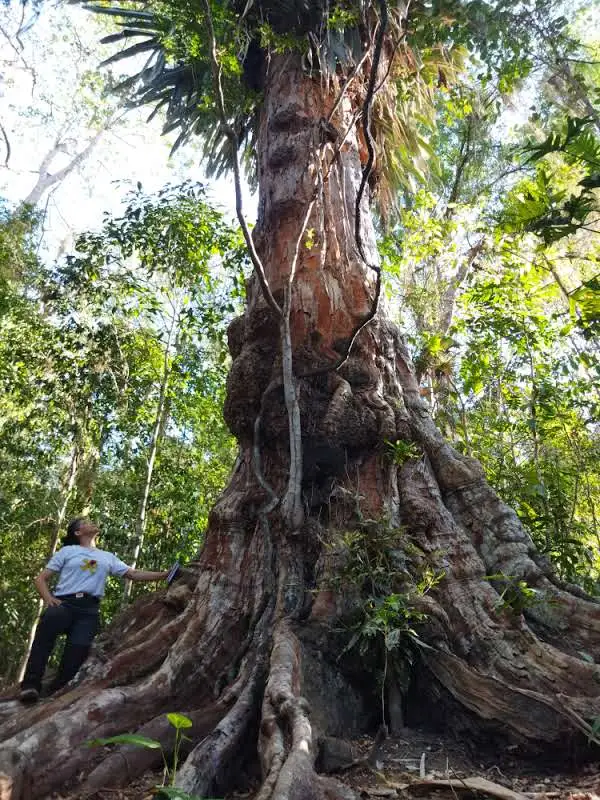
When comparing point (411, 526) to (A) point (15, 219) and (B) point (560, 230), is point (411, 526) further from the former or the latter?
(A) point (15, 219)

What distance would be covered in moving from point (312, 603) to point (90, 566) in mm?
1531

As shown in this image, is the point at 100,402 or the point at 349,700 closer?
the point at 349,700

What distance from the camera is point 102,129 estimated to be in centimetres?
1920

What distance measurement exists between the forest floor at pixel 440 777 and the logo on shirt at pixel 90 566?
1.56m

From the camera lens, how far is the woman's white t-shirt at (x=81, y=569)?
3.68 meters

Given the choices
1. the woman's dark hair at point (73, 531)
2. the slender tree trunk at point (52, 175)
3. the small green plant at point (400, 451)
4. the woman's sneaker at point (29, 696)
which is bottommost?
the woman's sneaker at point (29, 696)

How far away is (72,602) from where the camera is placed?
143 inches

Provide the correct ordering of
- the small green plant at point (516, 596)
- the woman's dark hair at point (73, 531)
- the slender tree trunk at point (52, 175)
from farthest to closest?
the slender tree trunk at point (52, 175), the woman's dark hair at point (73, 531), the small green plant at point (516, 596)

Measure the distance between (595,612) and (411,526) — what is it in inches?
39.6

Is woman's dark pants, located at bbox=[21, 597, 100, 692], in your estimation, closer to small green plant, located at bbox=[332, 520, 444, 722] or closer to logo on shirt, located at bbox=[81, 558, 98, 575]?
logo on shirt, located at bbox=[81, 558, 98, 575]

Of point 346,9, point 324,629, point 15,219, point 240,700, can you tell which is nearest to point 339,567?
point 324,629

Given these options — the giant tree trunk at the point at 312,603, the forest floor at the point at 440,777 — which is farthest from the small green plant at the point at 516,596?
A: the forest floor at the point at 440,777

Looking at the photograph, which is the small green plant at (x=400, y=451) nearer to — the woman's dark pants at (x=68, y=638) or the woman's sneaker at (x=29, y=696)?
the woman's dark pants at (x=68, y=638)

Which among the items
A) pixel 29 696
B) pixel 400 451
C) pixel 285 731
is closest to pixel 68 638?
pixel 29 696
